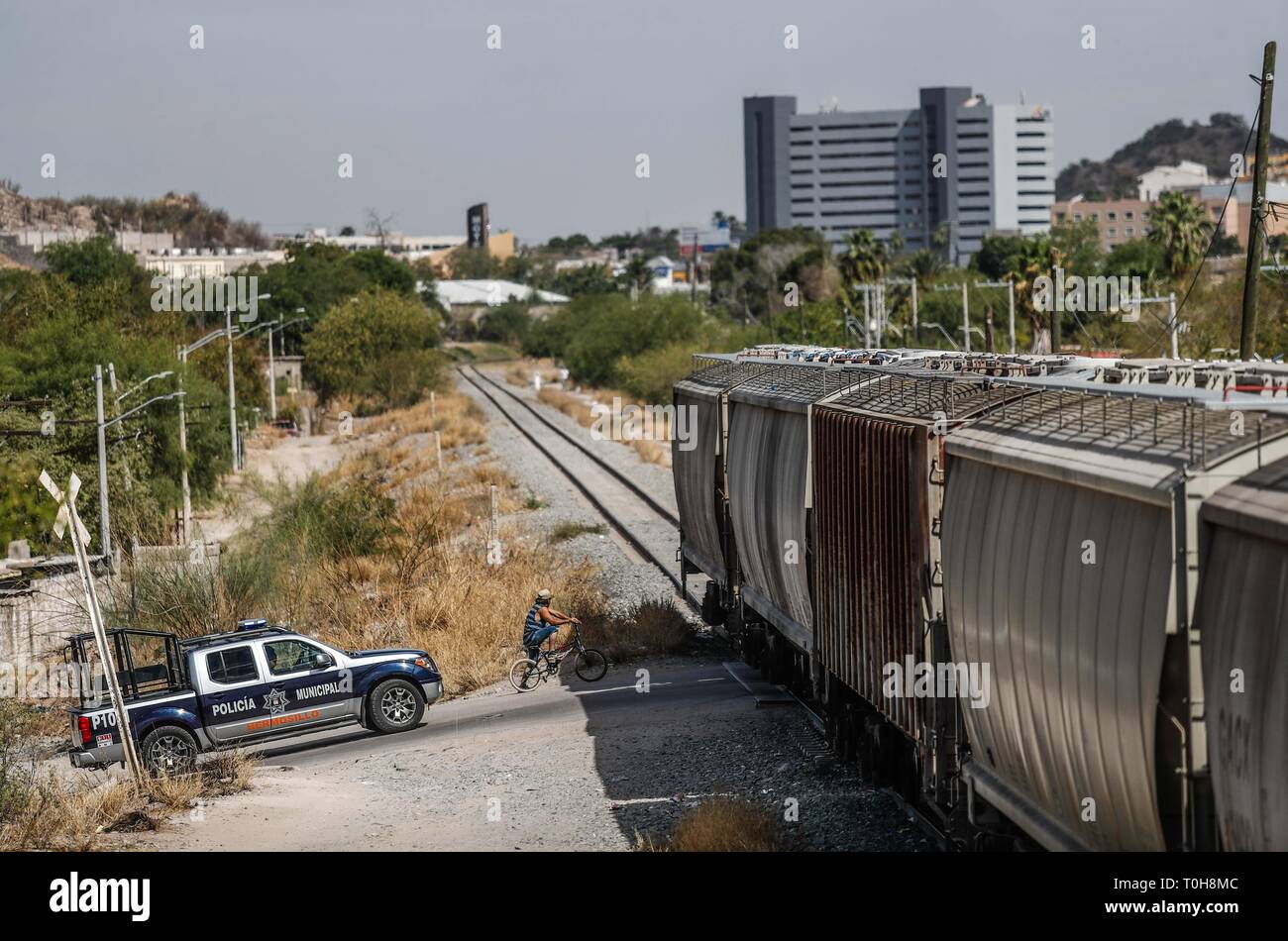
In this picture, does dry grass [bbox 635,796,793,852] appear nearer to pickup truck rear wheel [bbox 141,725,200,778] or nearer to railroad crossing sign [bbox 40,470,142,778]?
railroad crossing sign [bbox 40,470,142,778]

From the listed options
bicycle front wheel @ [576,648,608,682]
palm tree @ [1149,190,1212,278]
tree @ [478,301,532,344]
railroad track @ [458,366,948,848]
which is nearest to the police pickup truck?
bicycle front wheel @ [576,648,608,682]

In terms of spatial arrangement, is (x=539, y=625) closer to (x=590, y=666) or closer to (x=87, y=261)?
(x=590, y=666)

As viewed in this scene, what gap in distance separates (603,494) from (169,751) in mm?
24065

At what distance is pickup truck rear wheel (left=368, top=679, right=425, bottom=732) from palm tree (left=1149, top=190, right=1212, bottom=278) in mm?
64902

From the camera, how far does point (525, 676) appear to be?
791 inches

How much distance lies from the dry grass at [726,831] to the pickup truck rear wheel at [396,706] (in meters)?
6.46

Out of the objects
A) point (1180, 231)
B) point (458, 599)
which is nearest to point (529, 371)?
point (1180, 231)

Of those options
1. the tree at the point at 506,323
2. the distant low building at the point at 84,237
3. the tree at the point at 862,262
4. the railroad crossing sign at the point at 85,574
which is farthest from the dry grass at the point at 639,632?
the tree at the point at 506,323

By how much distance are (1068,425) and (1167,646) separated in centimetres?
223

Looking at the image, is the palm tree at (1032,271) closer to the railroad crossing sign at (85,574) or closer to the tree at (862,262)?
the tree at (862,262)

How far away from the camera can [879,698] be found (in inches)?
463

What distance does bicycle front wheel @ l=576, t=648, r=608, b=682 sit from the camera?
66.1 ft
